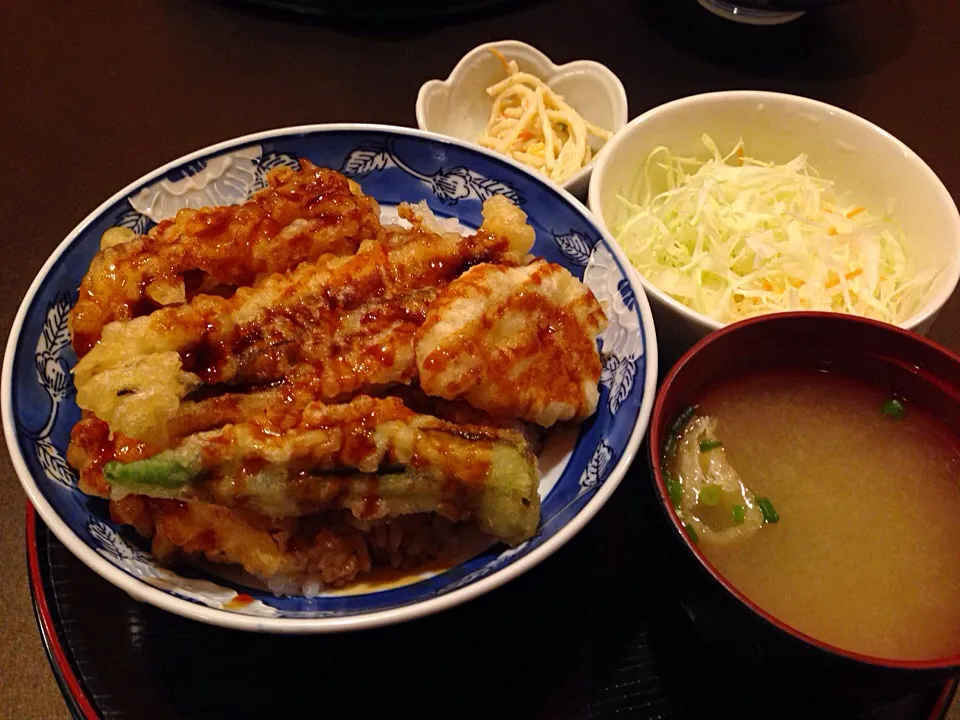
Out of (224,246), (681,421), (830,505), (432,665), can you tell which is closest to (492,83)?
(224,246)

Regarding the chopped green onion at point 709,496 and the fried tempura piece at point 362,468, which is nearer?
the fried tempura piece at point 362,468

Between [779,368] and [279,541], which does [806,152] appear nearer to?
[779,368]

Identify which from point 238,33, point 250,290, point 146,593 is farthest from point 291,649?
point 238,33

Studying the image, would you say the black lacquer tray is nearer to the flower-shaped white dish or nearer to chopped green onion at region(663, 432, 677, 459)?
chopped green onion at region(663, 432, 677, 459)

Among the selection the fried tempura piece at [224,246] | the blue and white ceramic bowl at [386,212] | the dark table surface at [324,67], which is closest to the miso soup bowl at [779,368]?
the blue and white ceramic bowl at [386,212]

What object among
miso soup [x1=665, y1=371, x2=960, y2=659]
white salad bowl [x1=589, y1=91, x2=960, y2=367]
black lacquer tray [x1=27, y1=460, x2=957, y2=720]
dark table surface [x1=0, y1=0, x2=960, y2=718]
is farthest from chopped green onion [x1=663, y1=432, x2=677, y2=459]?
dark table surface [x1=0, y1=0, x2=960, y2=718]

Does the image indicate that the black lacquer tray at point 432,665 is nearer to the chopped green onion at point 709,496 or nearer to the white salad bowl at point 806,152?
the chopped green onion at point 709,496
